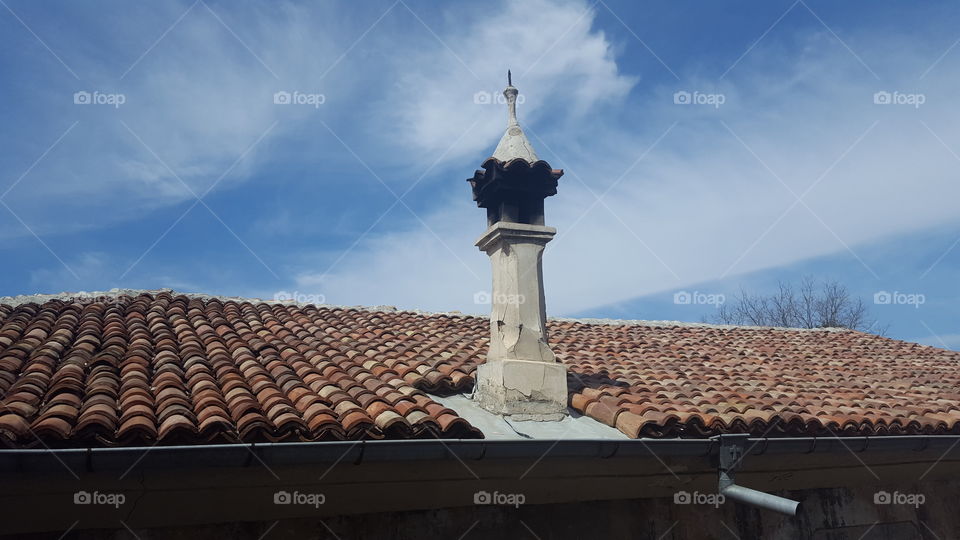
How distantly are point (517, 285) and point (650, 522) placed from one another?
2285 mm

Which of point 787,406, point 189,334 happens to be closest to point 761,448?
point 787,406

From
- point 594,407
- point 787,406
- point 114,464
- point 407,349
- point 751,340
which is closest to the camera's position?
point 114,464

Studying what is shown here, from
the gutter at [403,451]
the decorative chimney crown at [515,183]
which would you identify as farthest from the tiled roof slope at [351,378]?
the decorative chimney crown at [515,183]

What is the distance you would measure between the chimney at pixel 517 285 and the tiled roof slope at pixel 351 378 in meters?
0.45

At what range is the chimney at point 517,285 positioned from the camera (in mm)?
5500

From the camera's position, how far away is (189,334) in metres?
6.28

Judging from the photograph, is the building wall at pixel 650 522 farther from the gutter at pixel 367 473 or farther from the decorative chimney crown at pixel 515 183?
the decorative chimney crown at pixel 515 183

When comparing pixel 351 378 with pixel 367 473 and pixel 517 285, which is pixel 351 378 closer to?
pixel 367 473

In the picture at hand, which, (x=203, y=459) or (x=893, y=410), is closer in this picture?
(x=203, y=459)

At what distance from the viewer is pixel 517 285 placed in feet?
19.3

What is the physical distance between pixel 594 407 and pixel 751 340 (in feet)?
21.1

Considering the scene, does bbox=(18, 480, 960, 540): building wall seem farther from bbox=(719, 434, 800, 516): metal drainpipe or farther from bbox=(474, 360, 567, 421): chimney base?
bbox=(474, 360, 567, 421): chimney base

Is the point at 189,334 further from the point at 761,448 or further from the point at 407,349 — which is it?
the point at 761,448

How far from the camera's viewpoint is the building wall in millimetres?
4391
